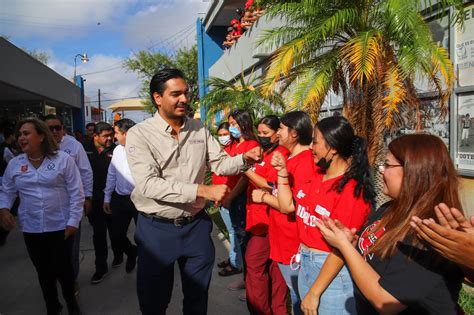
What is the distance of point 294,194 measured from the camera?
2504 mm

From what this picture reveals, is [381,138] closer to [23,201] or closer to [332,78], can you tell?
[332,78]

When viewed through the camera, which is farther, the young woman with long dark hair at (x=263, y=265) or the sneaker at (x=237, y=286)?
the sneaker at (x=237, y=286)

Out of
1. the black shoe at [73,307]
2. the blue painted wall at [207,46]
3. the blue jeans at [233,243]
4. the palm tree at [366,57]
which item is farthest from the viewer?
the blue painted wall at [207,46]

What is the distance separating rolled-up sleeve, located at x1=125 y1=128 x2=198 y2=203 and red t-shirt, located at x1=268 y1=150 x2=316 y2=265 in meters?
0.74

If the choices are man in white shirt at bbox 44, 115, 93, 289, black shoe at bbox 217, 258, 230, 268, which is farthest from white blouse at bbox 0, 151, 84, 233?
black shoe at bbox 217, 258, 230, 268

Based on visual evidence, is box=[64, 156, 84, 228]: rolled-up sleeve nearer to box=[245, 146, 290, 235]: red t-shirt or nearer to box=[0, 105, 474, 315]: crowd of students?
box=[0, 105, 474, 315]: crowd of students

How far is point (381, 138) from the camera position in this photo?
4.48m

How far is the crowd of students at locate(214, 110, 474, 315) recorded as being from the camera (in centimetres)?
141

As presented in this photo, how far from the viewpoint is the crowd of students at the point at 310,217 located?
56.2 inches

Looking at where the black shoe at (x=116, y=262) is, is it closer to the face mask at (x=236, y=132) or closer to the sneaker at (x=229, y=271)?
the sneaker at (x=229, y=271)

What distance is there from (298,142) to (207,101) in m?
4.63

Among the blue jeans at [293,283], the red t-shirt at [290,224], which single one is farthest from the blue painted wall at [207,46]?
the blue jeans at [293,283]

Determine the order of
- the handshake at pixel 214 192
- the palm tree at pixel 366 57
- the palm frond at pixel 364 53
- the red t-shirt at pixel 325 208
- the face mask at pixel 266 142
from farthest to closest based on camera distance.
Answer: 1. the palm frond at pixel 364 53
2. the palm tree at pixel 366 57
3. the face mask at pixel 266 142
4. the handshake at pixel 214 192
5. the red t-shirt at pixel 325 208

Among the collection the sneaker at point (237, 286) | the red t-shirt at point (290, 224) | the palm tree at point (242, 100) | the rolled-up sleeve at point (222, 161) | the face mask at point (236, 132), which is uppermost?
the palm tree at point (242, 100)
